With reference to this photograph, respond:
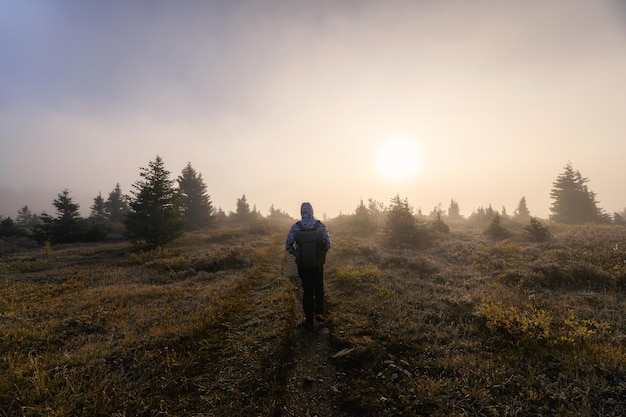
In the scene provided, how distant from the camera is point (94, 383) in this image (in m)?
5.03

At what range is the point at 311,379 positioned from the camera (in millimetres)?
5293

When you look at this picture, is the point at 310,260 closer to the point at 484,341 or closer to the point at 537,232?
the point at 484,341

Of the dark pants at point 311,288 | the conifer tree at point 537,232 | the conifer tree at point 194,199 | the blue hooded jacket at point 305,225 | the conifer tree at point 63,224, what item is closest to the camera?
the dark pants at point 311,288

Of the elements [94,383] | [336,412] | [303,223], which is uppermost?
[303,223]

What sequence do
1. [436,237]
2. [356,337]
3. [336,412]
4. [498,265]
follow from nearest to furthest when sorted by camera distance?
[336,412] → [356,337] → [498,265] → [436,237]

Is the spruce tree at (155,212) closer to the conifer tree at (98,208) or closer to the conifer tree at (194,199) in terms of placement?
the conifer tree at (194,199)

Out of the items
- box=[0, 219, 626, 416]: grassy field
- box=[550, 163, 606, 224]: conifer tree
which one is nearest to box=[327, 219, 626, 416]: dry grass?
box=[0, 219, 626, 416]: grassy field

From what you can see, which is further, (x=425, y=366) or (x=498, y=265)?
(x=498, y=265)

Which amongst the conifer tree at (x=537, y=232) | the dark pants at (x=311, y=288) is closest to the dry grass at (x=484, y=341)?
the dark pants at (x=311, y=288)

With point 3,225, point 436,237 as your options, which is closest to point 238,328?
point 436,237

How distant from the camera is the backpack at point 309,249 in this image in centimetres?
798

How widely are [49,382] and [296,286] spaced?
8.12 metres

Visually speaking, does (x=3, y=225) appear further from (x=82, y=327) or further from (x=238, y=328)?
(x=238, y=328)

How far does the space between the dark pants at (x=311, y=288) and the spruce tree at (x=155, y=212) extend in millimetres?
21877
